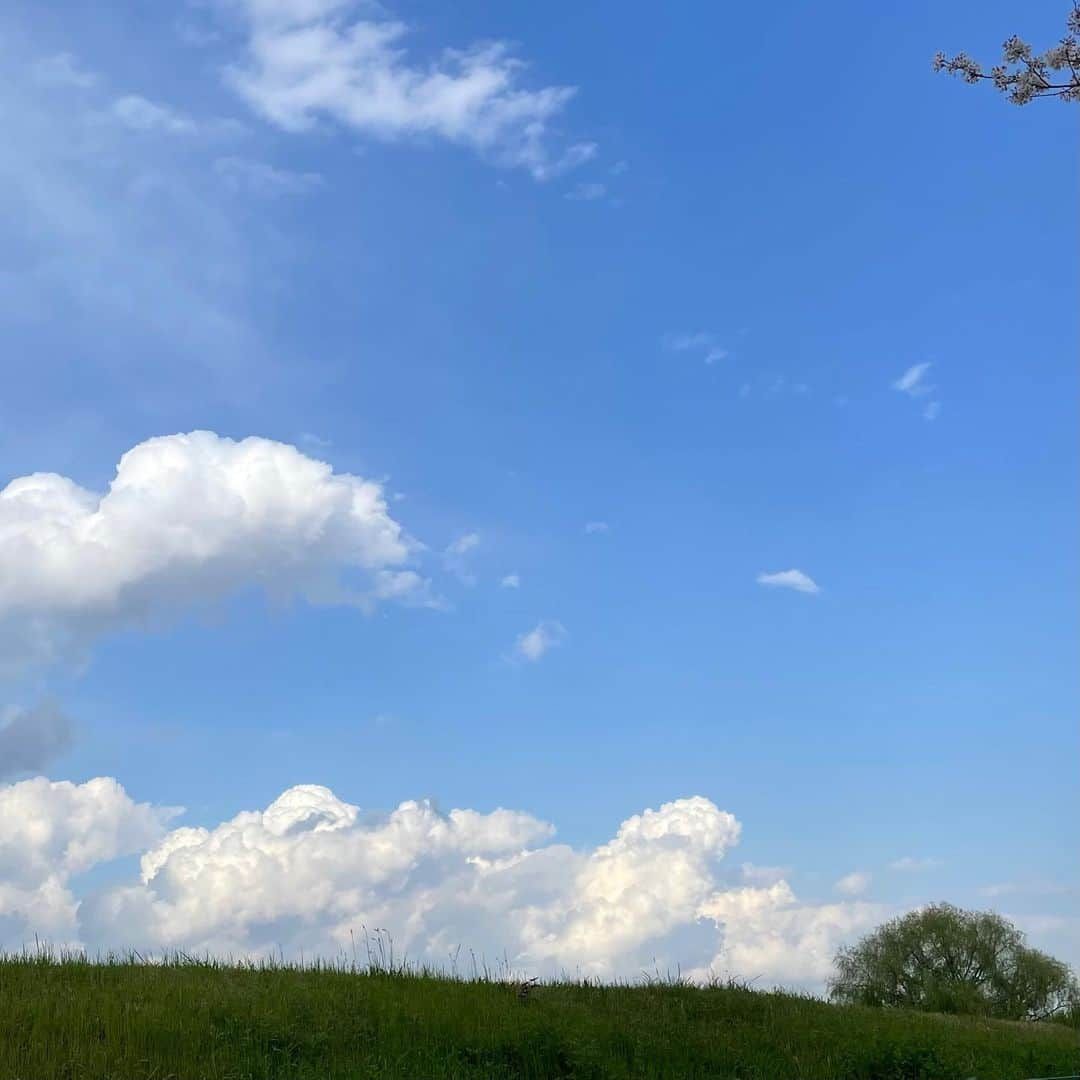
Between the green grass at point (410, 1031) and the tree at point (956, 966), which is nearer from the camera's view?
the green grass at point (410, 1031)

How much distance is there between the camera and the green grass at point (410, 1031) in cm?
1293

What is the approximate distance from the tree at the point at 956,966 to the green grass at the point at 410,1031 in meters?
23.7

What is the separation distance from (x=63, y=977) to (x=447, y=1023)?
5597mm

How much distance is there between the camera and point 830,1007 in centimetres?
1969

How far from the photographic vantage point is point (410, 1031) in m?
14.4

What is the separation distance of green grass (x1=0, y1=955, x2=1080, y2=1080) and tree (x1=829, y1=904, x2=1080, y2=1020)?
2373 centimetres

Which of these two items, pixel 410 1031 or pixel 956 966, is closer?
pixel 410 1031

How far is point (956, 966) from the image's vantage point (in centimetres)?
4181

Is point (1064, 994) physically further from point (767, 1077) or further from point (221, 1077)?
point (221, 1077)

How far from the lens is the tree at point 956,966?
4034 cm

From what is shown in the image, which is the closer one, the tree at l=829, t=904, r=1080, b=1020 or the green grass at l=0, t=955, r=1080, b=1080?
the green grass at l=0, t=955, r=1080, b=1080

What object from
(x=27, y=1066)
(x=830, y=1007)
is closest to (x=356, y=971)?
(x=27, y=1066)

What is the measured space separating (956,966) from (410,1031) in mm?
33686

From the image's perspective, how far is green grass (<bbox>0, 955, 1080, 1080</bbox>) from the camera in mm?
12930
